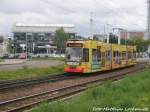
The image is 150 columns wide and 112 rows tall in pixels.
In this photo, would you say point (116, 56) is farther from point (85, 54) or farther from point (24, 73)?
point (24, 73)

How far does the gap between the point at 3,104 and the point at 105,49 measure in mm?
26683

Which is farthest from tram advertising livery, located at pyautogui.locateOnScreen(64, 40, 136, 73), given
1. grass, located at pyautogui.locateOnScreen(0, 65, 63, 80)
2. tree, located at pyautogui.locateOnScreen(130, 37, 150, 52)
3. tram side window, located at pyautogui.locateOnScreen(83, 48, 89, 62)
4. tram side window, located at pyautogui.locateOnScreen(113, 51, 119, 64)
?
tree, located at pyautogui.locateOnScreen(130, 37, 150, 52)

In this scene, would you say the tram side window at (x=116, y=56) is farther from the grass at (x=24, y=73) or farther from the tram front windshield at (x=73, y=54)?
the tram front windshield at (x=73, y=54)

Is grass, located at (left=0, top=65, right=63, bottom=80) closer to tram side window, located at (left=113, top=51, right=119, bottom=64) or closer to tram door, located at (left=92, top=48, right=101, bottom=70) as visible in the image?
tram door, located at (left=92, top=48, right=101, bottom=70)

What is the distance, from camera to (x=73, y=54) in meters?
39.3

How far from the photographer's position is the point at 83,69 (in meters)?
39.0

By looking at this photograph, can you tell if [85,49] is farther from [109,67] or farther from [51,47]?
[51,47]

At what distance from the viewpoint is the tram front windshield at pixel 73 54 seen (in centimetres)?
3903

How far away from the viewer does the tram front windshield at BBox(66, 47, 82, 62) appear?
39.0 metres

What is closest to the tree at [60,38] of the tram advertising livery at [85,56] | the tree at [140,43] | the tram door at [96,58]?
the tree at [140,43]

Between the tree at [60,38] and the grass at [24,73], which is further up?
the tree at [60,38]

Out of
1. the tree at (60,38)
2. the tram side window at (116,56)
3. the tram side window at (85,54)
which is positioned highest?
the tree at (60,38)

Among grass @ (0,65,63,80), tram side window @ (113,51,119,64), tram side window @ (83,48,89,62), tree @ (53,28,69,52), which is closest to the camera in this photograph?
grass @ (0,65,63,80)

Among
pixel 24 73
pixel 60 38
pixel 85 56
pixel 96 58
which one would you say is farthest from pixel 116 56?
pixel 60 38
